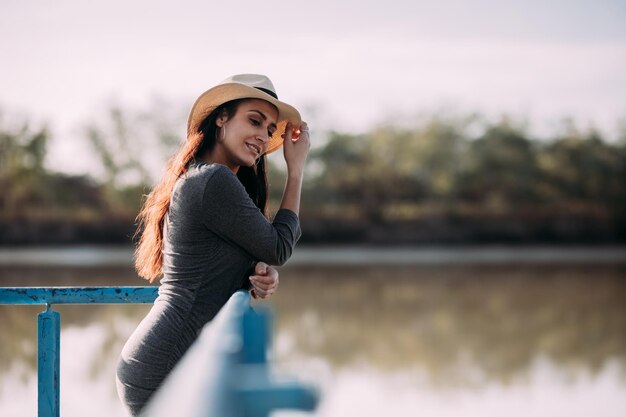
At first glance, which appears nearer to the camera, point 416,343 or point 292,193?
point 292,193

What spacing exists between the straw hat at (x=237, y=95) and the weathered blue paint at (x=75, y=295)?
0.36m

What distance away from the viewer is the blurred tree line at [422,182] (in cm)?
2762

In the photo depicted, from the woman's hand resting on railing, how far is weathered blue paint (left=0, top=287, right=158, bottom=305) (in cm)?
32

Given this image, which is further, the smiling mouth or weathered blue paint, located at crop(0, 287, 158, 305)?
weathered blue paint, located at crop(0, 287, 158, 305)

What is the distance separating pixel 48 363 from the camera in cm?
179

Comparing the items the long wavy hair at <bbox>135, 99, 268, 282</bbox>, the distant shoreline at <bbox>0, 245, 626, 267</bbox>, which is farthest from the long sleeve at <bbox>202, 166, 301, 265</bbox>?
the distant shoreline at <bbox>0, 245, 626, 267</bbox>

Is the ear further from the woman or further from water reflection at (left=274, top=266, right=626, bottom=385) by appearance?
water reflection at (left=274, top=266, right=626, bottom=385)

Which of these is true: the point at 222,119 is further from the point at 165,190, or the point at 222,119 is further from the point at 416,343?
the point at 416,343

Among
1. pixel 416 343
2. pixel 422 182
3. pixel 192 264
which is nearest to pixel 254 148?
pixel 192 264

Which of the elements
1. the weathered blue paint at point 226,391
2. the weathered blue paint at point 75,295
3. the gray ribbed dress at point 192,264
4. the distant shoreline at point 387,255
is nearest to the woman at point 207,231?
the gray ribbed dress at point 192,264

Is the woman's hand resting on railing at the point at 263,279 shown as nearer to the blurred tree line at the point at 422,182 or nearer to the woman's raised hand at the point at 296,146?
the woman's raised hand at the point at 296,146

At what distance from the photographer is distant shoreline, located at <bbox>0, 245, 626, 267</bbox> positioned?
65.7ft

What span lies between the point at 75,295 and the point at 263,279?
1.74ft

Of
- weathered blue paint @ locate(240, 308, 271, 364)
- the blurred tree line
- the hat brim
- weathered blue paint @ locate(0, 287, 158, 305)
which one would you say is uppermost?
the blurred tree line
